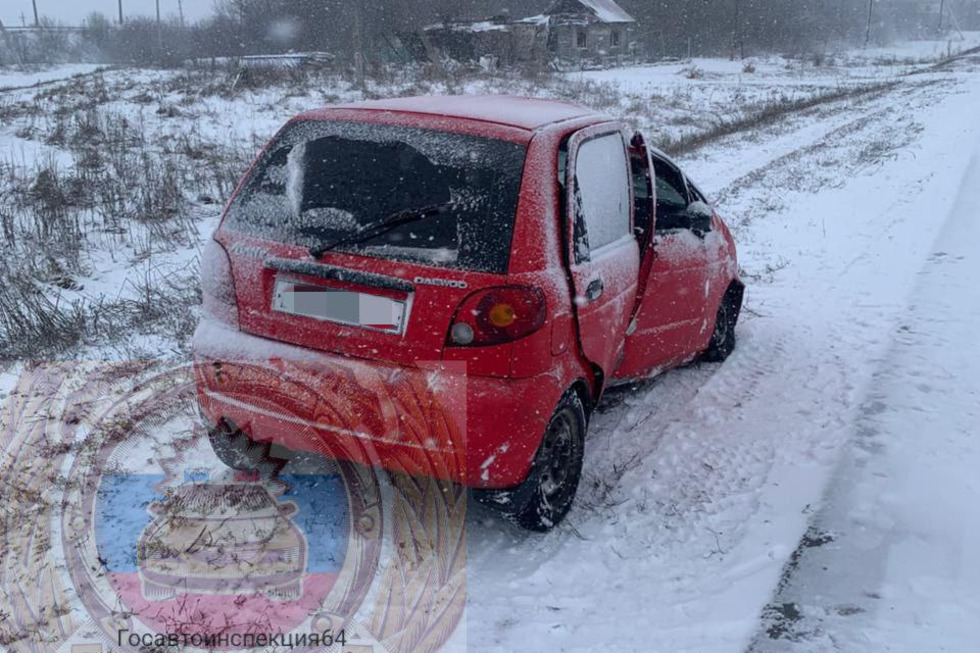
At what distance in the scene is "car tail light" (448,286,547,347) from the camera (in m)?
3.04

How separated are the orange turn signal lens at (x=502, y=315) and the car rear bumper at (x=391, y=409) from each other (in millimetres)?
213

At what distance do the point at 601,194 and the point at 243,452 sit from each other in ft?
6.78

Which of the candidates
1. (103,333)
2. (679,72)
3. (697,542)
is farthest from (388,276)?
(679,72)

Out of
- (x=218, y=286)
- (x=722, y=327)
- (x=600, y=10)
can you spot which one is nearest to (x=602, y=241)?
(x=218, y=286)

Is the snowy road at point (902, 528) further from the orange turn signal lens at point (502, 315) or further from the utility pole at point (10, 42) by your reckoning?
the utility pole at point (10, 42)

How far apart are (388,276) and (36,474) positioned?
6.72 feet

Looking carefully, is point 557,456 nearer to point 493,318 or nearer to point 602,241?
point 493,318

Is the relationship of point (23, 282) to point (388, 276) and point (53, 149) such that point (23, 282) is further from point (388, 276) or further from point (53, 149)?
point (53, 149)

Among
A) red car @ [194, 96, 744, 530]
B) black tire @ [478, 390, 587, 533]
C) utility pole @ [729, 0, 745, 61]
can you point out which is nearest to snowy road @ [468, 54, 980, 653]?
black tire @ [478, 390, 587, 533]

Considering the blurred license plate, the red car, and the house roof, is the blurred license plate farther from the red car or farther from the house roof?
the house roof

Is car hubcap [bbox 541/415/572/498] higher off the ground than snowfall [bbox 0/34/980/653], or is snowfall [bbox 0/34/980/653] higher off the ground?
car hubcap [bbox 541/415/572/498]

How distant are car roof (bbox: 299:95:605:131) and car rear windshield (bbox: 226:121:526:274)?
157mm

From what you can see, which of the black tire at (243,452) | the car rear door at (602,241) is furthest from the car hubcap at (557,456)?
the black tire at (243,452)

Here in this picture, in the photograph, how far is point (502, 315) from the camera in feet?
10.0
